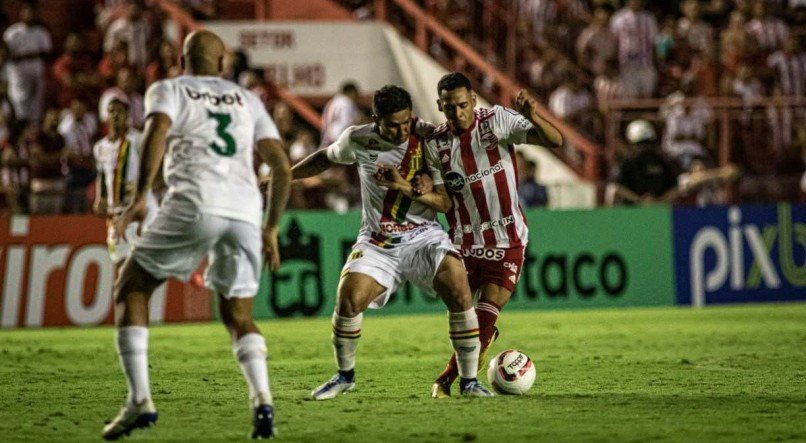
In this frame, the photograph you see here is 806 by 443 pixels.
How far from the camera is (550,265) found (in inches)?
732

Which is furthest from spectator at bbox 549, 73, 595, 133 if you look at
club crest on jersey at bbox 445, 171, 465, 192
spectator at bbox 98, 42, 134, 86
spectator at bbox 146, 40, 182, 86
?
club crest on jersey at bbox 445, 171, 465, 192

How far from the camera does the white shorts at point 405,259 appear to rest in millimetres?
9094

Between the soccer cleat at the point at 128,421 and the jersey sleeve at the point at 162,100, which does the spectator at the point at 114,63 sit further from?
the soccer cleat at the point at 128,421

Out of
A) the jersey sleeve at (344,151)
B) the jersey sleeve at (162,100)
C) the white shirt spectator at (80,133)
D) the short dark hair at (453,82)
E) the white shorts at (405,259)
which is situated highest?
the white shirt spectator at (80,133)

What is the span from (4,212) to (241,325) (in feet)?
42.0

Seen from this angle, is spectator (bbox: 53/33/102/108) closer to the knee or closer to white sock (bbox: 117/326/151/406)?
the knee

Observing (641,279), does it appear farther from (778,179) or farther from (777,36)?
(777,36)

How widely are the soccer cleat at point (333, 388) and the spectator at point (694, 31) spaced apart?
14.9m

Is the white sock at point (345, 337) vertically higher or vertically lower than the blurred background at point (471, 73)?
lower

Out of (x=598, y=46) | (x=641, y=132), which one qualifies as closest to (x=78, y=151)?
(x=641, y=132)

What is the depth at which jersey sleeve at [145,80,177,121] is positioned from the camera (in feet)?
23.5

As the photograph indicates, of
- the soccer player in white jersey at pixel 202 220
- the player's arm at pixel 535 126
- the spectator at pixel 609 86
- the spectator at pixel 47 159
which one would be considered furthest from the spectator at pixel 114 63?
the soccer player in white jersey at pixel 202 220

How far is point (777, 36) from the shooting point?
22438mm

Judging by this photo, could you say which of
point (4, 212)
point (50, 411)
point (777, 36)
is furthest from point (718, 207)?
point (50, 411)
